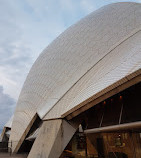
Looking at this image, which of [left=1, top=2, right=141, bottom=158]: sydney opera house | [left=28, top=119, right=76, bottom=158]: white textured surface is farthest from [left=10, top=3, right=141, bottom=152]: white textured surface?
[left=28, top=119, right=76, bottom=158]: white textured surface

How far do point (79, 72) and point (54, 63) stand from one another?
250cm

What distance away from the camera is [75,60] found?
28.4 feet

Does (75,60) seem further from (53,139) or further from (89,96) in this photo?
(53,139)

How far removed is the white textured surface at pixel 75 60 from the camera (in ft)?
23.0

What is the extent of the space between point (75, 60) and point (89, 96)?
4.40 metres

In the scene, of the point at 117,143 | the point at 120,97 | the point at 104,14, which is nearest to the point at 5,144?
the point at 117,143

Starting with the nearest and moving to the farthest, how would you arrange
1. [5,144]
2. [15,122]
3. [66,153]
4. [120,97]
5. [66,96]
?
[120,97] → [66,96] → [66,153] → [15,122] → [5,144]

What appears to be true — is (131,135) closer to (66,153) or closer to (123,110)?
(123,110)

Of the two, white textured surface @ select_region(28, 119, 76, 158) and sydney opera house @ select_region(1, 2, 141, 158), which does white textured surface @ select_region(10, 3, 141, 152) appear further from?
white textured surface @ select_region(28, 119, 76, 158)

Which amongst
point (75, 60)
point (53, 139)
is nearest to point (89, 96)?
point (53, 139)

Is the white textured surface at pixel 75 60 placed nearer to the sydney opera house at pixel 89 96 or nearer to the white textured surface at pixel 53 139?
the sydney opera house at pixel 89 96

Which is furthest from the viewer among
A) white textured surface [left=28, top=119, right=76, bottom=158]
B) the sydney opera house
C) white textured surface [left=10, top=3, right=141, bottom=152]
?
white textured surface [left=10, top=3, right=141, bottom=152]

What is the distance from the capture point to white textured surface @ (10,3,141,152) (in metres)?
7.00

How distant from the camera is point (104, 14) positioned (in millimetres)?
11227
